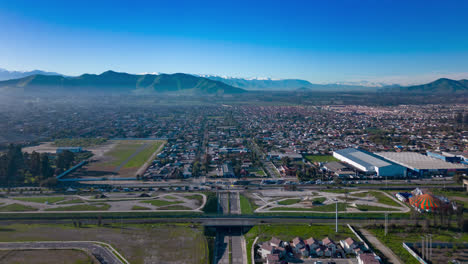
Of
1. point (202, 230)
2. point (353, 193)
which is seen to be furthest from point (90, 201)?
point (353, 193)

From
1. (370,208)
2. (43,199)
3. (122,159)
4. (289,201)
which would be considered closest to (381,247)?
(370,208)

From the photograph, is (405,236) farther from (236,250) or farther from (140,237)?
(140,237)

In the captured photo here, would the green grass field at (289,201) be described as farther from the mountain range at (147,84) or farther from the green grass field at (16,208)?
the mountain range at (147,84)

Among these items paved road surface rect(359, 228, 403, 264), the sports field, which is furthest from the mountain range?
paved road surface rect(359, 228, 403, 264)

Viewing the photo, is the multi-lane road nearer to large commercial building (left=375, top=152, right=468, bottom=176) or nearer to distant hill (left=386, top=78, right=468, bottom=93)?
large commercial building (left=375, top=152, right=468, bottom=176)

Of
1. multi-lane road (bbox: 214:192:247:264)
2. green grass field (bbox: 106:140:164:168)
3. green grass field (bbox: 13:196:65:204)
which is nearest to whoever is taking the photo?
multi-lane road (bbox: 214:192:247:264)
